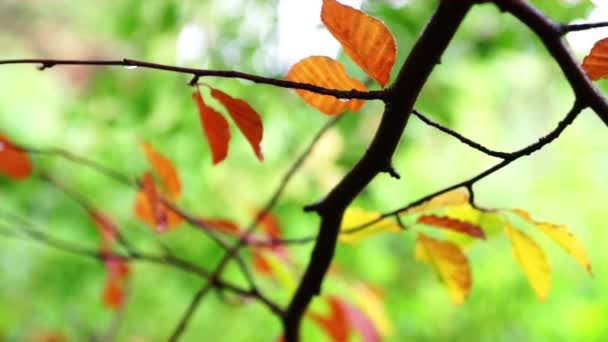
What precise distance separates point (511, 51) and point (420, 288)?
1.30 ft

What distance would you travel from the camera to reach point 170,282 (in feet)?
3.51

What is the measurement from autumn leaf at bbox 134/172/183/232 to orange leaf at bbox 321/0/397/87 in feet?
0.75

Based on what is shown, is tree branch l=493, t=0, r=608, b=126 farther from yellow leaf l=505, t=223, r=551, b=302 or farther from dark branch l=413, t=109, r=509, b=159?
yellow leaf l=505, t=223, r=551, b=302

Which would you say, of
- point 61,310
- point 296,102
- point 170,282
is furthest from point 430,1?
point 61,310

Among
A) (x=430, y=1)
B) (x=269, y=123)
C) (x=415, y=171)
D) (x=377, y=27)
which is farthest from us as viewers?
(x=415, y=171)

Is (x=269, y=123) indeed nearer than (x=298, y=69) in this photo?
No

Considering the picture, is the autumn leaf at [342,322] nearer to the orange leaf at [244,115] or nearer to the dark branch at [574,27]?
the orange leaf at [244,115]

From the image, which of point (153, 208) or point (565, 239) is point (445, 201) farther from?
point (153, 208)

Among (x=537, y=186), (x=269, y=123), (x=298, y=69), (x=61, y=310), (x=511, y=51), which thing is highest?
(x=298, y=69)

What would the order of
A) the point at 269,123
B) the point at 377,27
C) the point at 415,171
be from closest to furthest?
1. the point at 377,27
2. the point at 269,123
3. the point at 415,171

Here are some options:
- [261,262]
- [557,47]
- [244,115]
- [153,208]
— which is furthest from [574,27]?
[261,262]

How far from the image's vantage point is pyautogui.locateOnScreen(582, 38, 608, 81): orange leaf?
0.27 meters

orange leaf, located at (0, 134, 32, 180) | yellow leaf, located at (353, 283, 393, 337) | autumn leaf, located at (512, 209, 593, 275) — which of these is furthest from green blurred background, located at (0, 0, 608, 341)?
autumn leaf, located at (512, 209, 593, 275)

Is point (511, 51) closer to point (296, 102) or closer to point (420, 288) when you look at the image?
point (296, 102)
